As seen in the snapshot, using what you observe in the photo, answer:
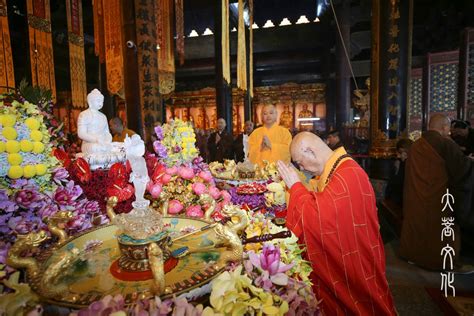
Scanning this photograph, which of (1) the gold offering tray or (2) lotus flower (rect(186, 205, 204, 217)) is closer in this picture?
(1) the gold offering tray

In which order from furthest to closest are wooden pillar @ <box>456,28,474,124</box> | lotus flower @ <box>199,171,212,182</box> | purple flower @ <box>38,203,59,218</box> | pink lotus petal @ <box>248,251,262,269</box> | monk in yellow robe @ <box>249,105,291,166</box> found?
wooden pillar @ <box>456,28,474,124</box>
monk in yellow robe @ <box>249,105,291,166</box>
lotus flower @ <box>199,171,212,182</box>
purple flower @ <box>38,203,59,218</box>
pink lotus petal @ <box>248,251,262,269</box>

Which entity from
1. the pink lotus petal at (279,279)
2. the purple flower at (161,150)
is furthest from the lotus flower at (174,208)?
the pink lotus petal at (279,279)

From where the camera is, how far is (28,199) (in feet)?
4.75

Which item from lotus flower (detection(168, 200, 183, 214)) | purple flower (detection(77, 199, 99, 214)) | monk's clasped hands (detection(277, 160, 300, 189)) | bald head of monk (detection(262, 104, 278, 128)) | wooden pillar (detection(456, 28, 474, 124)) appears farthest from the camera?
wooden pillar (detection(456, 28, 474, 124))

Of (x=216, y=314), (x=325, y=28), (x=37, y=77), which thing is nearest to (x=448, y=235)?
(x=216, y=314)

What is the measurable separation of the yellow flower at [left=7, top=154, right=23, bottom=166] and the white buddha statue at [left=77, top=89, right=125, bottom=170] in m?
0.85

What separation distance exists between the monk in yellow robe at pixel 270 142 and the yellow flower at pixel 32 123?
311 centimetres

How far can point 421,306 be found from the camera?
2553mm

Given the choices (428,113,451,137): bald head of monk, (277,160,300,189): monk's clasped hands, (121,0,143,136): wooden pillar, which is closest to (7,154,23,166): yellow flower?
(277,160,300,189): monk's clasped hands

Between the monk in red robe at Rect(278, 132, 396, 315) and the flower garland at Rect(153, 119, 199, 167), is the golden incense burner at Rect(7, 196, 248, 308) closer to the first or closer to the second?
the monk in red robe at Rect(278, 132, 396, 315)

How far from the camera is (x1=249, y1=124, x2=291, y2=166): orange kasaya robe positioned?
431 centimetres

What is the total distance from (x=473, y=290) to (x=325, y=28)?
→ 13.0 metres

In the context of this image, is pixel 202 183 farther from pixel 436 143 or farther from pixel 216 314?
pixel 436 143

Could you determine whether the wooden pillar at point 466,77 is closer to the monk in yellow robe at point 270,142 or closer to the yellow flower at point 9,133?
the monk in yellow robe at point 270,142
